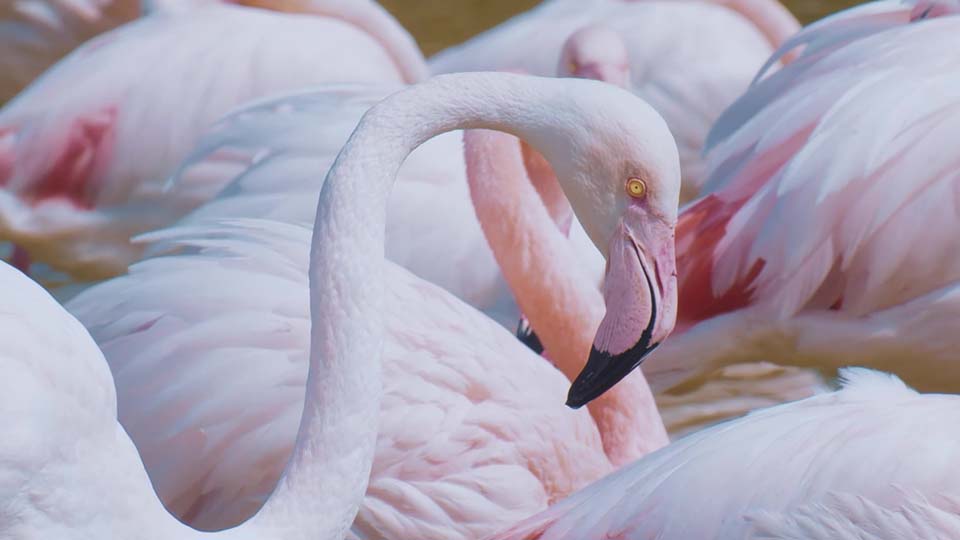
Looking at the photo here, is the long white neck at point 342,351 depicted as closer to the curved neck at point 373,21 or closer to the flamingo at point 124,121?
the flamingo at point 124,121

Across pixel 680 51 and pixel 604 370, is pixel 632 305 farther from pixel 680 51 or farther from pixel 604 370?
pixel 680 51

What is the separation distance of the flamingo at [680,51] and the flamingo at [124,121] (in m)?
0.84

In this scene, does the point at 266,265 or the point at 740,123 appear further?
the point at 740,123

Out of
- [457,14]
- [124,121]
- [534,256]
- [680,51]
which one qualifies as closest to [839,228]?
[534,256]

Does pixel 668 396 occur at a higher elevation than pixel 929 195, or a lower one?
lower

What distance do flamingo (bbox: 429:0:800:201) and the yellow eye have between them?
9.21 feet

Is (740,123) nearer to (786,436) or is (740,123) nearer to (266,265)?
(266,265)

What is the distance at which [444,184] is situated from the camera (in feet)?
14.3

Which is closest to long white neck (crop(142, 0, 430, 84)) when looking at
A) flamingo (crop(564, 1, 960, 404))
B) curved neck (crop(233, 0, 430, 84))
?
curved neck (crop(233, 0, 430, 84))

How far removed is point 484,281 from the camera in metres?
4.38

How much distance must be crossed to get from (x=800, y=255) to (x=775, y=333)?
0.22m

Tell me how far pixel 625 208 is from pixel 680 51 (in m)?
2.96

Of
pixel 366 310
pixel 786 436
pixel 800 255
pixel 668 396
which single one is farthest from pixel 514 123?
pixel 668 396

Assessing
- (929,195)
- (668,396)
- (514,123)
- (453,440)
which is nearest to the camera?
(514,123)
